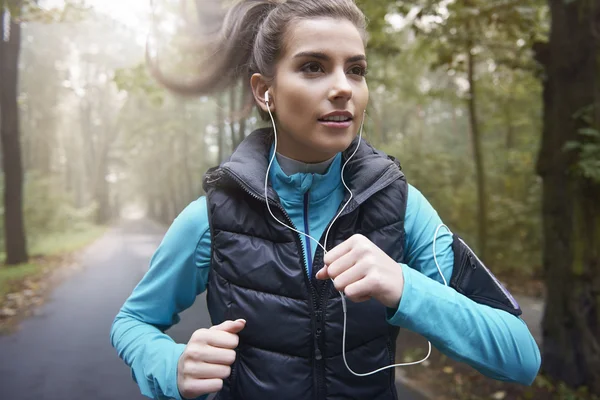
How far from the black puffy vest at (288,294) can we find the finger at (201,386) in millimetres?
164

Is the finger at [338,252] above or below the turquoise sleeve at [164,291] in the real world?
above

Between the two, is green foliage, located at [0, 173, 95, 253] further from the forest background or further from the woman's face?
the woman's face

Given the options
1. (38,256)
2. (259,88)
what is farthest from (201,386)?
(38,256)

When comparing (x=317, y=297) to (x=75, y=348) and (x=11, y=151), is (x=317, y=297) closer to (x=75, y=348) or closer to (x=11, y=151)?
(x=75, y=348)

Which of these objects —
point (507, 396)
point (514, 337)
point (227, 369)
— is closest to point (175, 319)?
point (227, 369)

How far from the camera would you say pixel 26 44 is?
4086 mm

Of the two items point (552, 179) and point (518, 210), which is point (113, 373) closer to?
point (552, 179)

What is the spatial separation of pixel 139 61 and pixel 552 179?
3.37 m

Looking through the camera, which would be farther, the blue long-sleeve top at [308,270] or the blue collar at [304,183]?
the blue collar at [304,183]

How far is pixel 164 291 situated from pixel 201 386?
0.33 metres

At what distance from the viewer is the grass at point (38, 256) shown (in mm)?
4242

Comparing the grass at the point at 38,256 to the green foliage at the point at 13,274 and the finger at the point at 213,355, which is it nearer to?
the green foliage at the point at 13,274

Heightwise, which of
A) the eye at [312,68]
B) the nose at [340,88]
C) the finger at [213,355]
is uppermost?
the eye at [312,68]

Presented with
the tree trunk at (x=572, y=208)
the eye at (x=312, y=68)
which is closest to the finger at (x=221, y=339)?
the eye at (x=312, y=68)
